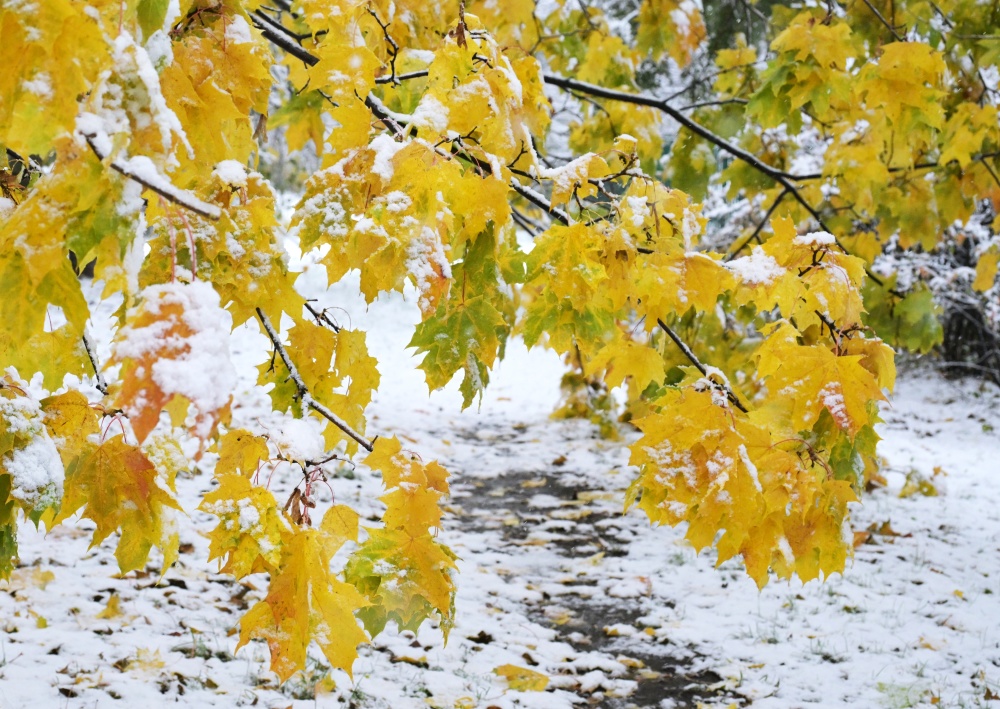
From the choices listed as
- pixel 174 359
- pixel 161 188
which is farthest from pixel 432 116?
pixel 174 359

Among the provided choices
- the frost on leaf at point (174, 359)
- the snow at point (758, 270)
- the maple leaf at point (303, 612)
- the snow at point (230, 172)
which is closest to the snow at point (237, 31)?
the snow at point (230, 172)

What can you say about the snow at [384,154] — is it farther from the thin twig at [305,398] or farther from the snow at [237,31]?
the thin twig at [305,398]

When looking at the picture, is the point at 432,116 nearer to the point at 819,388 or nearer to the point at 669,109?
the point at 819,388

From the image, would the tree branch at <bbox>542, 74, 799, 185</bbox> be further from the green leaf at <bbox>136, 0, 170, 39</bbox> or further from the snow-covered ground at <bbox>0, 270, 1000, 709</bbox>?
the green leaf at <bbox>136, 0, 170, 39</bbox>

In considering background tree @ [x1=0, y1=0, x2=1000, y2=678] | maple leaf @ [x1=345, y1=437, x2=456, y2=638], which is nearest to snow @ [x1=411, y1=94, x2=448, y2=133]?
background tree @ [x1=0, y1=0, x2=1000, y2=678]

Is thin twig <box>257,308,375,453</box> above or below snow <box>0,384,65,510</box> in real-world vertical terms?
above

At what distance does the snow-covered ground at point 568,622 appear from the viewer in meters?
2.44

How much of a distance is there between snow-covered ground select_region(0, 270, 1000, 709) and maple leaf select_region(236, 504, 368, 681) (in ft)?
3.44

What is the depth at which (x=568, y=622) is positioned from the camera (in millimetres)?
3193

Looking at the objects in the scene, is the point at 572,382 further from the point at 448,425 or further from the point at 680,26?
the point at 680,26

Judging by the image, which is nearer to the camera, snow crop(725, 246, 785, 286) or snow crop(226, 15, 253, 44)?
snow crop(226, 15, 253, 44)

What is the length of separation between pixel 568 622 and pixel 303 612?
2.01 meters

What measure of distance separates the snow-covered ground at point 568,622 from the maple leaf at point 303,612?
1.05 m

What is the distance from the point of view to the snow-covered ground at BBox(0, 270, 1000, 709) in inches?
96.2
